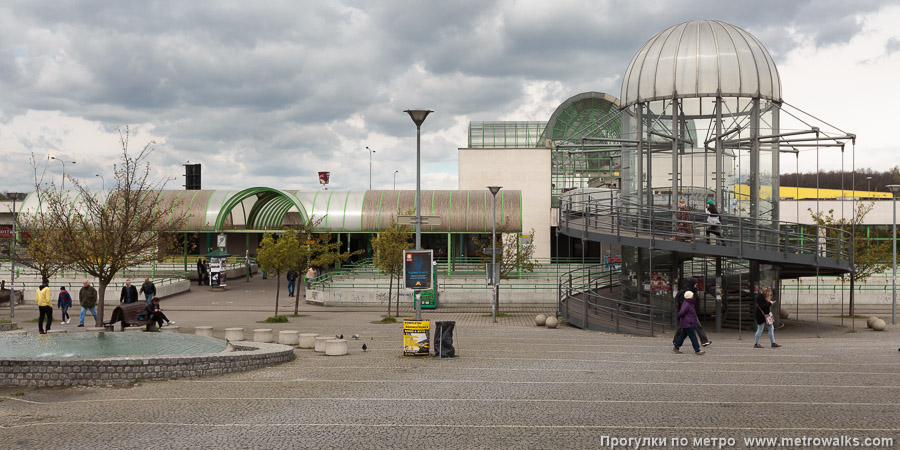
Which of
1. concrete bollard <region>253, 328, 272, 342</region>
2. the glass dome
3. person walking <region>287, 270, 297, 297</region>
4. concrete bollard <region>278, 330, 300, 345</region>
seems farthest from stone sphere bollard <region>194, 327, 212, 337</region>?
person walking <region>287, 270, 297, 297</region>

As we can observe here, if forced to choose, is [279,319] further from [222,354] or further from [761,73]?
[761,73]

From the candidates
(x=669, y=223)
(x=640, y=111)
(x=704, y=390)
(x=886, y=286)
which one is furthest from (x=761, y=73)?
(x=704, y=390)

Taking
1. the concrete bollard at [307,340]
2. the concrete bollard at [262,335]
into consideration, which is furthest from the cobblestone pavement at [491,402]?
the concrete bollard at [262,335]

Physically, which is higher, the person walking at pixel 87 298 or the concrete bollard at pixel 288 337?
the person walking at pixel 87 298

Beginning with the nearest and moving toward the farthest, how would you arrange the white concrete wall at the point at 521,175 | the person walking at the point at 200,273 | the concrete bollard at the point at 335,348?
1. the concrete bollard at the point at 335,348
2. the person walking at the point at 200,273
3. the white concrete wall at the point at 521,175

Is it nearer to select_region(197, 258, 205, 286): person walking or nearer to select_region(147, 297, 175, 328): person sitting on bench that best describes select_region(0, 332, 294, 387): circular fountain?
select_region(147, 297, 175, 328): person sitting on bench

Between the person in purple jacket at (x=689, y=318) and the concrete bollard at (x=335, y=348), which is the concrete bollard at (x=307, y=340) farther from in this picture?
the person in purple jacket at (x=689, y=318)

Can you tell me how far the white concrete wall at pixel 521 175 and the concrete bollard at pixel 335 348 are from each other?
119ft

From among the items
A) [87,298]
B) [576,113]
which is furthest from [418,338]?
[576,113]

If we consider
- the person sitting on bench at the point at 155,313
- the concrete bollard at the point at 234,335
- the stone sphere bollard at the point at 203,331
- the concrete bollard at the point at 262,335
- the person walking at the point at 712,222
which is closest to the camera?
Result: the concrete bollard at the point at 234,335

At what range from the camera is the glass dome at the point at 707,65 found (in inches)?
959

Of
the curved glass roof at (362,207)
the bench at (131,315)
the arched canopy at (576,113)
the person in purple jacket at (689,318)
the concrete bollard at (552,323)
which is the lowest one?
the concrete bollard at (552,323)

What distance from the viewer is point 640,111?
2581cm

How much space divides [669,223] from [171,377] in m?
15.8
